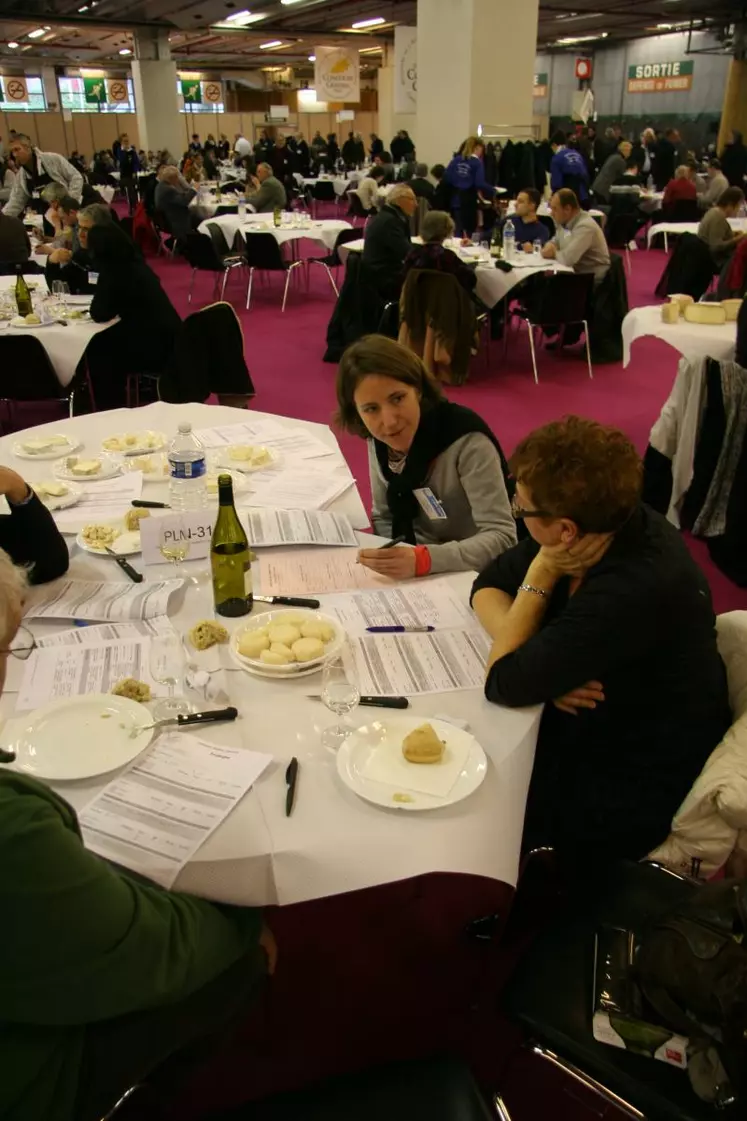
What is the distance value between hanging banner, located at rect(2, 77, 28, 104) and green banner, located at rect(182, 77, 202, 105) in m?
4.76

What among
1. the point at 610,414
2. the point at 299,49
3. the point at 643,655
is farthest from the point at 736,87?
the point at 643,655

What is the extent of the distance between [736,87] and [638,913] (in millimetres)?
20464

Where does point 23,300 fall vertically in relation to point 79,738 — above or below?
above

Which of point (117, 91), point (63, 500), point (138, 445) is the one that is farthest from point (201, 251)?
point (117, 91)

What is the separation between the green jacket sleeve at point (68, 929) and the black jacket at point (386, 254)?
5.82 m

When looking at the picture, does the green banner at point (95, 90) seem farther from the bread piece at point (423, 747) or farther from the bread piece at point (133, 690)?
the bread piece at point (423, 747)

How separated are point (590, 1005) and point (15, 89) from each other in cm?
2674

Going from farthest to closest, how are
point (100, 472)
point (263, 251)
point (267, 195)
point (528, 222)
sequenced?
1. point (267, 195)
2. point (263, 251)
3. point (528, 222)
4. point (100, 472)

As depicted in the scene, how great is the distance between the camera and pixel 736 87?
17.5 m

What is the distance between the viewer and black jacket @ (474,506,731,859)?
1455mm

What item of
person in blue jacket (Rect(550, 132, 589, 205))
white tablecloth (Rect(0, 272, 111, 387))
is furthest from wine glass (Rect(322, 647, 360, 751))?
person in blue jacket (Rect(550, 132, 589, 205))

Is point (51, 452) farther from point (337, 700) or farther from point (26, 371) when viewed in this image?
point (26, 371)

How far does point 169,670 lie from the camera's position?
1.55 meters

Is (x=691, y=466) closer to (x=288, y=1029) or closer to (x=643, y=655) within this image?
(x=643, y=655)
